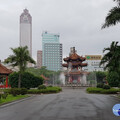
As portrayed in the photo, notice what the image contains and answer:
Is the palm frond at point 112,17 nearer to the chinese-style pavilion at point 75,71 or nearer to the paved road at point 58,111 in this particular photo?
the paved road at point 58,111

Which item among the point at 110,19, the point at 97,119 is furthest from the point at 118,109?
the point at 110,19

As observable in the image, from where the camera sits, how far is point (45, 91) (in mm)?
37375

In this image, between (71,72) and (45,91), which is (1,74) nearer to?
(45,91)

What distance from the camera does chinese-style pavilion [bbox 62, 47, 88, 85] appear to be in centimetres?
8012

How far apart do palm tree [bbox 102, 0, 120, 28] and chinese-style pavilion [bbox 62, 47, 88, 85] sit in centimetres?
5825

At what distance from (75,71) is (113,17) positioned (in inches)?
2366

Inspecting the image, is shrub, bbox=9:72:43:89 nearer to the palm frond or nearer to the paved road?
the palm frond

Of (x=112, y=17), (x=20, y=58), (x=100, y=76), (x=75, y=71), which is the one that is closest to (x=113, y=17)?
(x=112, y=17)

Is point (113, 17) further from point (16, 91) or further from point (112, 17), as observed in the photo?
point (16, 91)

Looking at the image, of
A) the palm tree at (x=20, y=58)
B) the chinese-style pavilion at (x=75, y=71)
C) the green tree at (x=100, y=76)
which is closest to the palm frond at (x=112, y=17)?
the palm tree at (x=20, y=58)

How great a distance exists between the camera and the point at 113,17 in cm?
2083

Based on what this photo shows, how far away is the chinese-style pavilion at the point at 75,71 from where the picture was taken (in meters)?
80.1

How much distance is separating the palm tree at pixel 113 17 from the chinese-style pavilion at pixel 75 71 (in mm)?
58248

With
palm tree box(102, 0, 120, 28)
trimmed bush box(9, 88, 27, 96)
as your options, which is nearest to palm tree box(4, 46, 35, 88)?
trimmed bush box(9, 88, 27, 96)
